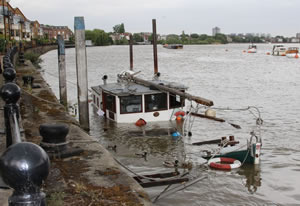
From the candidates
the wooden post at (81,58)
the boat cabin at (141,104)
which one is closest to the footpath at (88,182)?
the wooden post at (81,58)

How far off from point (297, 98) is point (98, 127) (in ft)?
63.1

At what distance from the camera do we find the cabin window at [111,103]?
1865 cm

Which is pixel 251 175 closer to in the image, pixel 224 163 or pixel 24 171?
pixel 224 163

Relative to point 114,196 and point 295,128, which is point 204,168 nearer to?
point 114,196

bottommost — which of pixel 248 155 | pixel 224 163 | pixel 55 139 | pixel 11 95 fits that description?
pixel 224 163

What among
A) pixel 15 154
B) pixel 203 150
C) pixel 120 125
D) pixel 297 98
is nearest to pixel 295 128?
pixel 203 150

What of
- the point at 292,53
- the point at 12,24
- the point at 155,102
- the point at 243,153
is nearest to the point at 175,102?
the point at 155,102

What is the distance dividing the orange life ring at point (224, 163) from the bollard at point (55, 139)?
6429 millimetres

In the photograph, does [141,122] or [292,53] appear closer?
[141,122]

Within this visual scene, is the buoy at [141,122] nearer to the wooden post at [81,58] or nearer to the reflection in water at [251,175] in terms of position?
the wooden post at [81,58]

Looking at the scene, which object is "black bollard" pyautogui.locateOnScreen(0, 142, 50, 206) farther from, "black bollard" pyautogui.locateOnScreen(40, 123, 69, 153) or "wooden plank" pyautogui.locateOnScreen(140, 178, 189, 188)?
"wooden plank" pyautogui.locateOnScreen(140, 178, 189, 188)

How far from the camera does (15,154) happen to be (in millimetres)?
1885

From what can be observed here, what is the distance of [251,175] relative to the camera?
12.6 meters

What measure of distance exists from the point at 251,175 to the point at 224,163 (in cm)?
105
